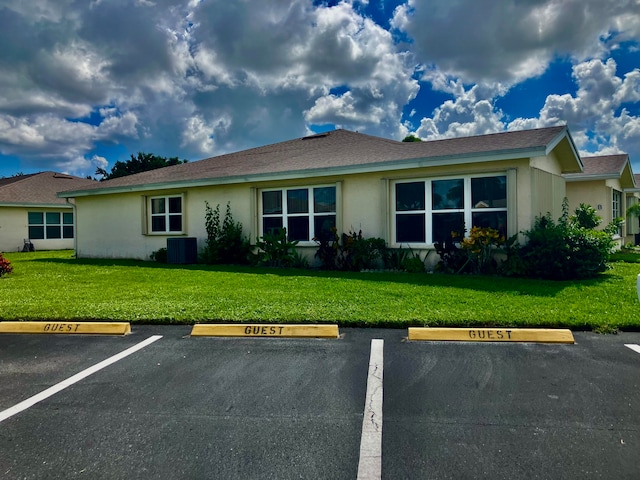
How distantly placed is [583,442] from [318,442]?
189 centimetres

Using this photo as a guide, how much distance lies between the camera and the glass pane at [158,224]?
16.2 meters

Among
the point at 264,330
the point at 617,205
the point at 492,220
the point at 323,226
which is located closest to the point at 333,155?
the point at 323,226

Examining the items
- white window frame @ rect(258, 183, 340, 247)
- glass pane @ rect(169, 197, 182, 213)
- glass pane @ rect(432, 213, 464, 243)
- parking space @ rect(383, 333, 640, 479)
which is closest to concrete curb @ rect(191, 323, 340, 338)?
parking space @ rect(383, 333, 640, 479)

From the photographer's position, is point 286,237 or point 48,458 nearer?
point 48,458

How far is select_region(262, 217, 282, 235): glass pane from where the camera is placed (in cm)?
1367

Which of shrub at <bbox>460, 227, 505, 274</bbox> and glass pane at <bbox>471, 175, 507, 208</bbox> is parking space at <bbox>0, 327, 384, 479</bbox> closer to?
shrub at <bbox>460, 227, 505, 274</bbox>

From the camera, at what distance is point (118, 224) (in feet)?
56.6

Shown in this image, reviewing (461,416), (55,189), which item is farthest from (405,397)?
(55,189)

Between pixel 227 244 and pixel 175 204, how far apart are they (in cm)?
362

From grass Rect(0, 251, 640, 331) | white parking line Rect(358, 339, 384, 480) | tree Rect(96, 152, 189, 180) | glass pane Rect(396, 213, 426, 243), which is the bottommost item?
white parking line Rect(358, 339, 384, 480)

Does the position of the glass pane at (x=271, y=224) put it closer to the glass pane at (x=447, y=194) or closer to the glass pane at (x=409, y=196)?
the glass pane at (x=409, y=196)

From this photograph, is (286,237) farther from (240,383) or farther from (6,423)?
(6,423)

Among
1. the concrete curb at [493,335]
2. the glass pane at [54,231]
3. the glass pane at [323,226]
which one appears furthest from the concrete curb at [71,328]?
the glass pane at [54,231]

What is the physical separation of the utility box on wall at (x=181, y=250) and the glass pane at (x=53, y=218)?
15071 mm
